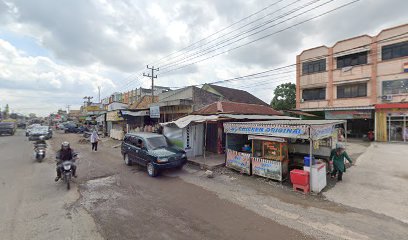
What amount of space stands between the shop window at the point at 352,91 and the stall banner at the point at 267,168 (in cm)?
2075

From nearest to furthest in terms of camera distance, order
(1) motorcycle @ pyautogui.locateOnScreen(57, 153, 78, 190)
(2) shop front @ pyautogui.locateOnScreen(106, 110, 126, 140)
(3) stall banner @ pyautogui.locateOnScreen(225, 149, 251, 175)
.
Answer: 1. (1) motorcycle @ pyautogui.locateOnScreen(57, 153, 78, 190)
2. (3) stall banner @ pyautogui.locateOnScreen(225, 149, 251, 175)
3. (2) shop front @ pyautogui.locateOnScreen(106, 110, 126, 140)

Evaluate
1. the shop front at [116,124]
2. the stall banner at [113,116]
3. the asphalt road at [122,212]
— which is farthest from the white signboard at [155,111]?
the asphalt road at [122,212]

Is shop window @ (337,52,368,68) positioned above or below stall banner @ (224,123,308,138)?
above

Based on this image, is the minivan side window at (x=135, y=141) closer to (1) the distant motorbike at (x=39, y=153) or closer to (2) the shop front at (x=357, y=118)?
(1) the distant motorbike at (x=39, y=153)

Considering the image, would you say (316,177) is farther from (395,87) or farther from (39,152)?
(395,87)

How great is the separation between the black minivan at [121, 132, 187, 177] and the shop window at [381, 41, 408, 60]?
23711mm

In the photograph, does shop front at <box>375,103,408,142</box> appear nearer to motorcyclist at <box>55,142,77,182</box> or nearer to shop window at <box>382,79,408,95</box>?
shop window at <box>382,79,408,95</box>

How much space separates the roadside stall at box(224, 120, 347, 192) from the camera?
7.32 metres

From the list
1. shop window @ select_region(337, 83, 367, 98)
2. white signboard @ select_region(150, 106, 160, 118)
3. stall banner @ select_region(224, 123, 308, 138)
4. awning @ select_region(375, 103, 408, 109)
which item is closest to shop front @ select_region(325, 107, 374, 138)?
awning @ select_region(375, 103, 408, 109)

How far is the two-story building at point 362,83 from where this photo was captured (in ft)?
64.0

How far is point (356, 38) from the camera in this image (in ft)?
73.2

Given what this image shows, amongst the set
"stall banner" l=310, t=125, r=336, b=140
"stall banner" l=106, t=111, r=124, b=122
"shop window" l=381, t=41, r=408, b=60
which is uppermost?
"shop window" l=381, t=41, r=408, b=60

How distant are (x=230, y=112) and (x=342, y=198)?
874 cm

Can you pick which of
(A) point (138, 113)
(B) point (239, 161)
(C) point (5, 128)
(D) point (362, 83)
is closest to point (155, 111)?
(A) point (138, 113)
